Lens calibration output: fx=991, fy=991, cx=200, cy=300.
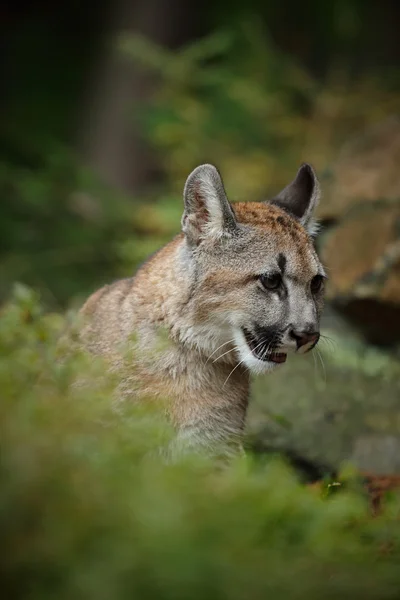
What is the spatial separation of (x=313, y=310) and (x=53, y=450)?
3158 mm

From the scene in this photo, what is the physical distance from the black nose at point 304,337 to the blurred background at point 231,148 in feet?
3.36

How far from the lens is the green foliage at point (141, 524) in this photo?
2740 mm

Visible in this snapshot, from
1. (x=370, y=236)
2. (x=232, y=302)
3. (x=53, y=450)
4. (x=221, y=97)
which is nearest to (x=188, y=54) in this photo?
(x=221, y=97)

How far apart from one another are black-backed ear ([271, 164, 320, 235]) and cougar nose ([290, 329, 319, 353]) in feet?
3.87

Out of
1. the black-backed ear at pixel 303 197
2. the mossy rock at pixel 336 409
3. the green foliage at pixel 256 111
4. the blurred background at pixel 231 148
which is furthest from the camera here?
the green foliage at pixel 256 111

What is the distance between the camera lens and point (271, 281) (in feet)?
20.0

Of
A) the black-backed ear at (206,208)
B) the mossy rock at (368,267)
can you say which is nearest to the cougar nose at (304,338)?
the black-backed ear at (206,208)

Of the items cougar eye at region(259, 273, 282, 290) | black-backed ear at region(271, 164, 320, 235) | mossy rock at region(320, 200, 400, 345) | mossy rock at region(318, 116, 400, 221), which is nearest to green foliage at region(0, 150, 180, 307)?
mossy rock at region(318, 116, 400, 221)

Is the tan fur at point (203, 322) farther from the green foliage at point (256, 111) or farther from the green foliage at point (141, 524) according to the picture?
the green foliage at point (256, 111)

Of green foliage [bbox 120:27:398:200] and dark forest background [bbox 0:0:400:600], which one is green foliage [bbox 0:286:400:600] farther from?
green foliage [bbox 120:27:398:200]

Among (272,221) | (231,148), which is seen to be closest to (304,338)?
(272,221)

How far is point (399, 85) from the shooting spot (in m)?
13.8

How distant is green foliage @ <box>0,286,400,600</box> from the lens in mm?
2740

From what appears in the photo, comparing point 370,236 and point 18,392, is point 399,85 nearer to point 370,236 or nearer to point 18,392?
point 370,236
